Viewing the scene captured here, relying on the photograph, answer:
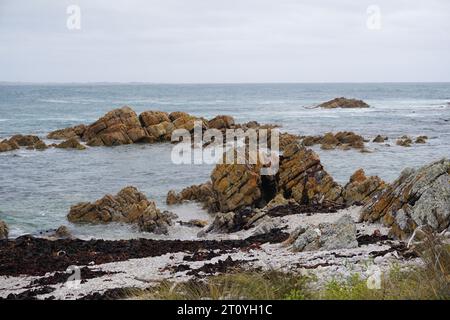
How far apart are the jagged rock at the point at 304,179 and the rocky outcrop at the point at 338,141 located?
1942 cm

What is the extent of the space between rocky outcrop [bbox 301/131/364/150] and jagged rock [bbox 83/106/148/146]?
1659 cm

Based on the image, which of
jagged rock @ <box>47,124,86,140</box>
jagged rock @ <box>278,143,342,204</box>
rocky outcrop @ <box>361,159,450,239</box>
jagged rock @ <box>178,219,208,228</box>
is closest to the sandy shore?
rocky outcrop @ <box>361,159,450,239</box>

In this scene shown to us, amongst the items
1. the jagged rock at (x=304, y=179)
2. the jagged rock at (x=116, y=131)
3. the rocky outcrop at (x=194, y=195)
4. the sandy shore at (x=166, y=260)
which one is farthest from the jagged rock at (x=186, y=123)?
the sandy shore at (x=166, y=260)

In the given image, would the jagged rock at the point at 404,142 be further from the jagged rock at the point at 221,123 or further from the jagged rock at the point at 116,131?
the jagged rock at the point at 116,131

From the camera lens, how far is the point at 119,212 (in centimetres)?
2389

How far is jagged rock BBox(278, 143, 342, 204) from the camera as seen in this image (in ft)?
79.5

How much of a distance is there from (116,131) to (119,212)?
29.8 metres

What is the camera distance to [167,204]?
26.6m

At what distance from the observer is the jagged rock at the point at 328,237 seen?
14328 mm

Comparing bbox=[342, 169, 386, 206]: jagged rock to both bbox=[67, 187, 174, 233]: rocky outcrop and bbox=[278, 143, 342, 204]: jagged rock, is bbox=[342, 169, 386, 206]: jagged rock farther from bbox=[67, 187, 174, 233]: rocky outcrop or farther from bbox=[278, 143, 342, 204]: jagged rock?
bbox=[67, 187, 174, 233]: rocky outcrop

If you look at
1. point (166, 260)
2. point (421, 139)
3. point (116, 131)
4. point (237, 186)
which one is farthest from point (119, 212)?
point (421, 139)
